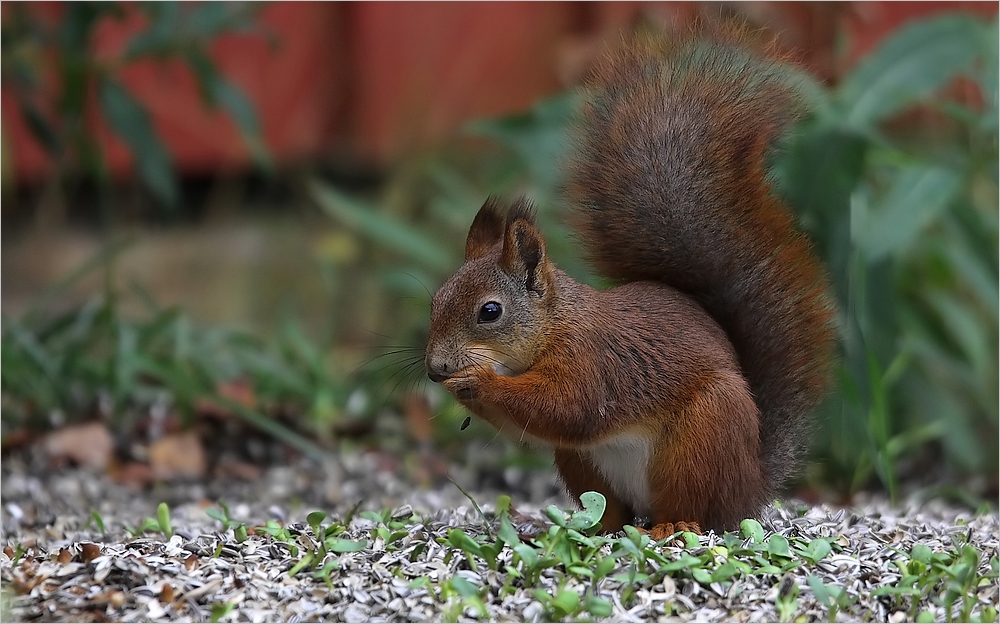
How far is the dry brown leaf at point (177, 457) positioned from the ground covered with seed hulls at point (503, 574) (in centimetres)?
112

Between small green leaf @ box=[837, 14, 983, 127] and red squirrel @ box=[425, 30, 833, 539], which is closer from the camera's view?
red squirrel @ box=[425, 30, 833, 539]

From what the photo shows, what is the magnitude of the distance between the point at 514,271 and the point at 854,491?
5.43ft

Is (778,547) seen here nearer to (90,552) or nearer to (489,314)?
(489,314)

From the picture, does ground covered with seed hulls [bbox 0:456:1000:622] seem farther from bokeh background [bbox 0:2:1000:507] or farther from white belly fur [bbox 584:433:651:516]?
bokeh background [bbox 0:2:1000:507]

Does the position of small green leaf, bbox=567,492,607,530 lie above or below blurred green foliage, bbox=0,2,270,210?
below

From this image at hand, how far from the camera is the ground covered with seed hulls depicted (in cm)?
172

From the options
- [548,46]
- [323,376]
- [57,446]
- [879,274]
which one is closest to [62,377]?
[57,446]

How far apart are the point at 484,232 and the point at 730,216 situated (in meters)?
0.48

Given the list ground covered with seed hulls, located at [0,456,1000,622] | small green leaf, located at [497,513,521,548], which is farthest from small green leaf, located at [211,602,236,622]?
small green leaf, located at [497,513,521,548]

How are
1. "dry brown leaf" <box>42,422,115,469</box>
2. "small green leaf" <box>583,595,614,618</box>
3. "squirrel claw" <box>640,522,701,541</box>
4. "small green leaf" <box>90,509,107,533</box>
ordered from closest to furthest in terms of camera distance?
"small green leaf" <box>583,595,614,618</box>, "squirrel claw" <box>640,522,701,541</box>, "small green leaf" <box>90,509,107,533</box>, "dry brown leaf" <box>42,422,115,469</box>

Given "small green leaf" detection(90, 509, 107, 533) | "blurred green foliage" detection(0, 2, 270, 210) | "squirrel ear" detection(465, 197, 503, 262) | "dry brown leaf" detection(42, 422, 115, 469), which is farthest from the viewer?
"blurred green foliage" detection(0, 2, 270, 210)

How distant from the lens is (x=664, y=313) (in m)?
2.07

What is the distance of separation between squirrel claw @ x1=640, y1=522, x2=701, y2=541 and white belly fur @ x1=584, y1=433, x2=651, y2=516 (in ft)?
0.22

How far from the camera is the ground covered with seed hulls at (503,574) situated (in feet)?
5.64
